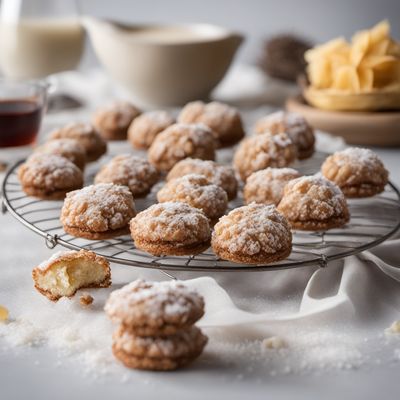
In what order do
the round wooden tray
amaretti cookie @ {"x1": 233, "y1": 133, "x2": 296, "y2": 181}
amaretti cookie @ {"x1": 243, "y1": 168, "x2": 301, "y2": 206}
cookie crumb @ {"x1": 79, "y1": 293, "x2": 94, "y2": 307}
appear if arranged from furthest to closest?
the round wooden tray → amaretti cookie @ {"x1": 233, "y1": 133, "x2": 296, "y2": 181} → amaretti cookie @ {"x1": 243, "y1": 168, "x2": 301, "y2": 206} → cookie crumb @ {"x1": 79, "y1": 293, "x2": 94, "y2": 307}

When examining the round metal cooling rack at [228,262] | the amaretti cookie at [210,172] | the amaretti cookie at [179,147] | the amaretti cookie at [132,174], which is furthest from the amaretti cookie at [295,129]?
the amaretti cookie at [132,174]

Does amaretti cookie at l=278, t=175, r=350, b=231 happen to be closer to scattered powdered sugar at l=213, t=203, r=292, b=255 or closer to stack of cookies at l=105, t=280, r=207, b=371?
scattered powdered sugar at l=213, t=203, r=292, b=255

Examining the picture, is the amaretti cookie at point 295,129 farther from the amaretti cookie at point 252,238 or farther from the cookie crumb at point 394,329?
the cookie crumb at point 394,329

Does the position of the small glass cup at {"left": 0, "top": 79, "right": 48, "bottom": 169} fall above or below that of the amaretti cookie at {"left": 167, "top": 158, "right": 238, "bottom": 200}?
below

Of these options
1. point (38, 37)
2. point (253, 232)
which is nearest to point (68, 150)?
point (253, 232)

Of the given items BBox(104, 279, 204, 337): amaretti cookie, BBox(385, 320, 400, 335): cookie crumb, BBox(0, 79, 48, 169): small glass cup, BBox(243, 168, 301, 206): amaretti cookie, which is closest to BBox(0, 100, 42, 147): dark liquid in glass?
BBox(0, 79, 48, 169): small glass cup

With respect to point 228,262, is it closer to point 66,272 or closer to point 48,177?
point 66,272
